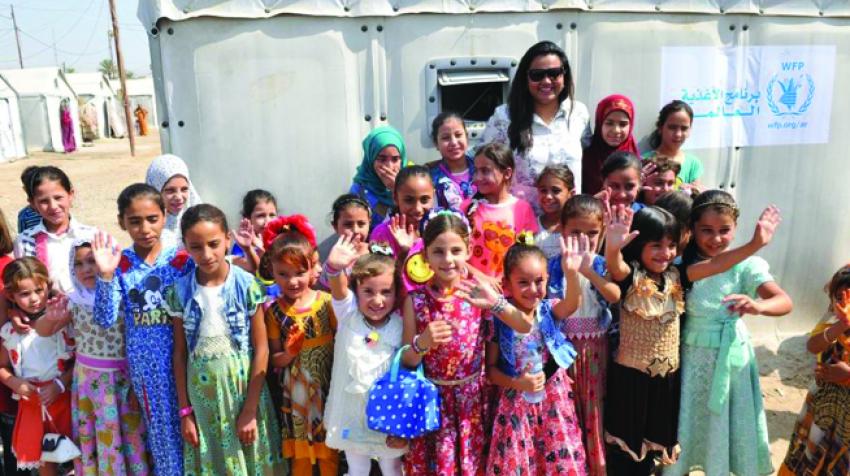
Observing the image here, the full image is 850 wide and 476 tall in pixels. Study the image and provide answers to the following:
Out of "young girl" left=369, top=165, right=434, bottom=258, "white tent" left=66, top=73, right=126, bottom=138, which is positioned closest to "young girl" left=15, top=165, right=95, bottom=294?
"young girl" left=369, top=165, right=434, bottom=258

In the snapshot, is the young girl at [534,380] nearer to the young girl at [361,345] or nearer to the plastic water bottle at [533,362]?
the plastic water bottle at [533,362]

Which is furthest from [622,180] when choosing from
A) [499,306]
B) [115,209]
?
[115,209]

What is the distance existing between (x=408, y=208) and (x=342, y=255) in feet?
1.50

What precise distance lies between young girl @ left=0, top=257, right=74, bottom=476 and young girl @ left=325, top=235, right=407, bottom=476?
117 cm

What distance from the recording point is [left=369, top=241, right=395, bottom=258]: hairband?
2.26 m

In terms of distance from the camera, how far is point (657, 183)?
281cm

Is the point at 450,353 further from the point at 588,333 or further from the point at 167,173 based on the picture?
the point at 167,173

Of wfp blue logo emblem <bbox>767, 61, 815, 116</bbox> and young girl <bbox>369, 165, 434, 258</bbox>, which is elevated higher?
wfp blue logo emblem <bbox>767, 61, 815, 116</bbox>

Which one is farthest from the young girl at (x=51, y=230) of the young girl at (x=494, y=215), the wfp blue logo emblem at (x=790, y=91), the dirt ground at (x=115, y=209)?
the wfp blue logo emblem at (x=790, y=91)

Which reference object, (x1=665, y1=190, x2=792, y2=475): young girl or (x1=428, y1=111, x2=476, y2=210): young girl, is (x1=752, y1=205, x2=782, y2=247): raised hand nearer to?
(x1=665, y1=190, x2=792, y2=475): young girl

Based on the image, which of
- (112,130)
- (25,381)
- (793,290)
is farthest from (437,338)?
(112,130)

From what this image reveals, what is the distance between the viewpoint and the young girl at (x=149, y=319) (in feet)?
7.31

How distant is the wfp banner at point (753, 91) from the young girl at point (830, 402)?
1662mm

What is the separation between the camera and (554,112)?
2916 millimetres
